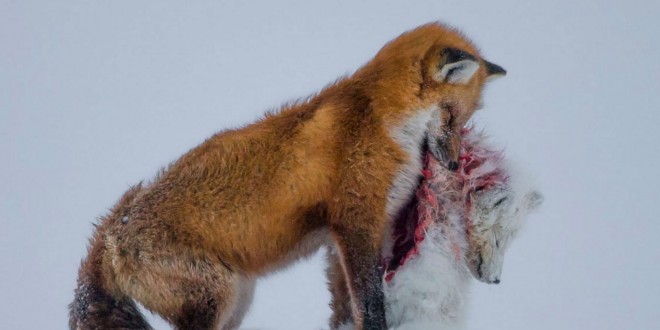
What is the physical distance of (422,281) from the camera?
25.4 feet

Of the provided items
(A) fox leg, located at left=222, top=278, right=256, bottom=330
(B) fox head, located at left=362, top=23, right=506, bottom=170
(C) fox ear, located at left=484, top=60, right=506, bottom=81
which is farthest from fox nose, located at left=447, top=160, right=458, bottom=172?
(A) fox leg, located at left=222, top=278, right=256, bottom=330

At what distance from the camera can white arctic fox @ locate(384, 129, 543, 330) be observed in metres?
7.74

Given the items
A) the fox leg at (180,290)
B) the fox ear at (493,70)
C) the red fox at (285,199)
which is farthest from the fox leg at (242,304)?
the fox ear at (493,70)

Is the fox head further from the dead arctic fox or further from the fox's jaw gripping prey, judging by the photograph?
the dead arctic fox

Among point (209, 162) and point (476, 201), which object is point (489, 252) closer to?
point (476, 201)

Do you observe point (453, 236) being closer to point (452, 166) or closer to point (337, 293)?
point (452, 166)

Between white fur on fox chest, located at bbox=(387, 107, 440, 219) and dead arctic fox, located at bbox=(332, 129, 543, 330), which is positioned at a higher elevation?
white fur on fox chest, located at bbox=(387, 107, 440, 219)

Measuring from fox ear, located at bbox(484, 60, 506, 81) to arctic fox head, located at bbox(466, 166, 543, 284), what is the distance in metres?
1.27

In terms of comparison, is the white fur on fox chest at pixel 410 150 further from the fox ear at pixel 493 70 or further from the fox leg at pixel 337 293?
the fox ear at pixel 493 70

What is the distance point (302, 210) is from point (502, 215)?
1532 millimetres

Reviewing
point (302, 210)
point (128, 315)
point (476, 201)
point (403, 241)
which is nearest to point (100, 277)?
point (128, 315)

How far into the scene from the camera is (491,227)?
8.05m

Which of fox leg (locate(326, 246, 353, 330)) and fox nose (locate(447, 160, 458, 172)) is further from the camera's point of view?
fox leg (locate(326, 246, 353, 330))

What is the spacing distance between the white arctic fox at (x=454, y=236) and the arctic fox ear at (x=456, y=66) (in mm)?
631
